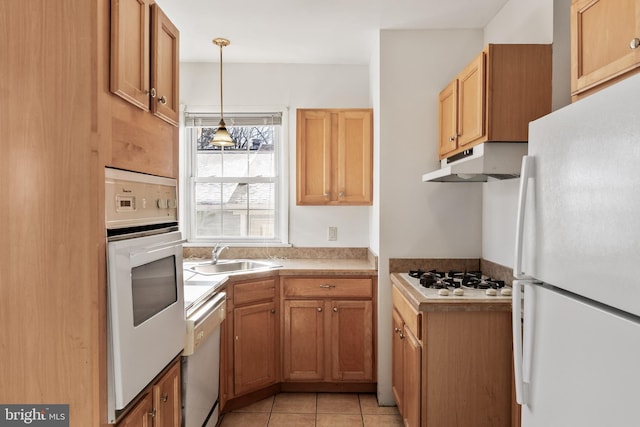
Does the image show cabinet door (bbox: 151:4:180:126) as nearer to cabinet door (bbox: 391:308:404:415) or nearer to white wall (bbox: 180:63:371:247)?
cabinet door (bbox: 391:308:404:415)

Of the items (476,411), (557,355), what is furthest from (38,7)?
(476,411)

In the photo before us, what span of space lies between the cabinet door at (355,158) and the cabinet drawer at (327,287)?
0.63 m

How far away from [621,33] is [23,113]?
5.51 feet

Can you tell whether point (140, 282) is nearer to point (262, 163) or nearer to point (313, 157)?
point (313, 157)

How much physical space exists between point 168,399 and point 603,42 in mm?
1959

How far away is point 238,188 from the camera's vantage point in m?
3.96

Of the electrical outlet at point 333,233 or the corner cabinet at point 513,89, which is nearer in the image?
the corner cabinet at point 513,89

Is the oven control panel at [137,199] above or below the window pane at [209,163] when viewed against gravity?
below

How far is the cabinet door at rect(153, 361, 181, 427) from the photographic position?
64.9 inches

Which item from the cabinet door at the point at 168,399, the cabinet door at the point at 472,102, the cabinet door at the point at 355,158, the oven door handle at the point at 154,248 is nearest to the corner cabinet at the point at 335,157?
the cabinet door at the point at 355,158

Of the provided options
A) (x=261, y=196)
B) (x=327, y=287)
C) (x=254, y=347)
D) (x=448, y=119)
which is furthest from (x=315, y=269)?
(x=448, y=119)

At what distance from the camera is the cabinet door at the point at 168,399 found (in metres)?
1.65

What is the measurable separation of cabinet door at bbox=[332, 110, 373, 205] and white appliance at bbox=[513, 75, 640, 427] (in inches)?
82.4

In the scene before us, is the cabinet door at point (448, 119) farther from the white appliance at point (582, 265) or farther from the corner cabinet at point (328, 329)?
the white appliance at point (582, 265)
